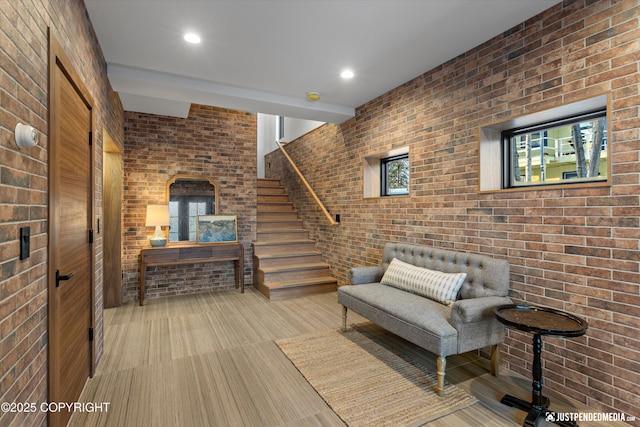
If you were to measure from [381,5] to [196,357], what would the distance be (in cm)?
317

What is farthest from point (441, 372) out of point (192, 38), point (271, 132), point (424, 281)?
point (271, 132)

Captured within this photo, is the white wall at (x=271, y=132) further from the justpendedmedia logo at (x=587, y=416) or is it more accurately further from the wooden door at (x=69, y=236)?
the justpendedmedia logo at (x=587, y=416)

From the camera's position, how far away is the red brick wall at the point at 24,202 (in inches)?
42.9

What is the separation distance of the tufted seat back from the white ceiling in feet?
6.14

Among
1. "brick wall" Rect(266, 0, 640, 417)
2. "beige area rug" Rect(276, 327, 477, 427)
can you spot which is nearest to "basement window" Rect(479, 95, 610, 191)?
"brick wall" Rect(266, 0, 640, 417)

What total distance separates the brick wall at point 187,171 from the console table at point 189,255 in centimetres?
29

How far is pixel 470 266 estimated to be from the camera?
273 cm

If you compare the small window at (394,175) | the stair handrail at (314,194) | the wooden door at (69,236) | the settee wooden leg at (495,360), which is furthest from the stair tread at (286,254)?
the settee wooden leg at (495,360)

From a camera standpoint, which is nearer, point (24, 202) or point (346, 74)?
point (24, 202)

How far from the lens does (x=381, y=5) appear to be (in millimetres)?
2236

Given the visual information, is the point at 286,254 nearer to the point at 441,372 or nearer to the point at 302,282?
the point at 302,282

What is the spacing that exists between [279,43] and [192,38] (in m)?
0.72

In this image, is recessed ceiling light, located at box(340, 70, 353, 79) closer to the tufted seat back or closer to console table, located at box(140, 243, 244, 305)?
the tufted seat back

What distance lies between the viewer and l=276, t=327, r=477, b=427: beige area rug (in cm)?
199
